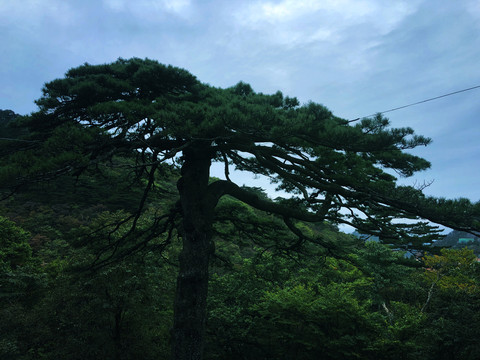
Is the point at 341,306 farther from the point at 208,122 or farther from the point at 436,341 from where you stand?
the point at 208,122

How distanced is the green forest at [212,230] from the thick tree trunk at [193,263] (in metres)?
0.03

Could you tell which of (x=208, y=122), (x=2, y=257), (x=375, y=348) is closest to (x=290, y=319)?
(x=375, y=348)

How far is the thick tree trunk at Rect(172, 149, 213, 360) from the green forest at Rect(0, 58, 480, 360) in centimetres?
3

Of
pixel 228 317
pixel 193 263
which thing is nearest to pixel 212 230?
pixel 193 263

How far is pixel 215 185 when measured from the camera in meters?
6.41

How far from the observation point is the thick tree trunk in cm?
531

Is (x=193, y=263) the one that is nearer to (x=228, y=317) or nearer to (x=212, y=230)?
(x=212, y=230)

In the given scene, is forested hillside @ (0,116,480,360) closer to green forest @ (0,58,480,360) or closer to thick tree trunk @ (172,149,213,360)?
green forest @ (0,58,480,360)

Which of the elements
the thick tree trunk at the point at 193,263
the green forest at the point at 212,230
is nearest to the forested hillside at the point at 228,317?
the green forest at the point at 212,230

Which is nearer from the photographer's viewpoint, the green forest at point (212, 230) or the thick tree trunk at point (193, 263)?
the green forest at point (212, 230)

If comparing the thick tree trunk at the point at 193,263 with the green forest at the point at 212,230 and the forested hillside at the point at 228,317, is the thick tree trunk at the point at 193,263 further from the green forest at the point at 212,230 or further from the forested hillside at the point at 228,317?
the forested hillside at the point at 228,317

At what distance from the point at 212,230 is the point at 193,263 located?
1321mm

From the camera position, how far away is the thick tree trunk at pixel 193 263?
17.4ft

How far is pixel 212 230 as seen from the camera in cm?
686
